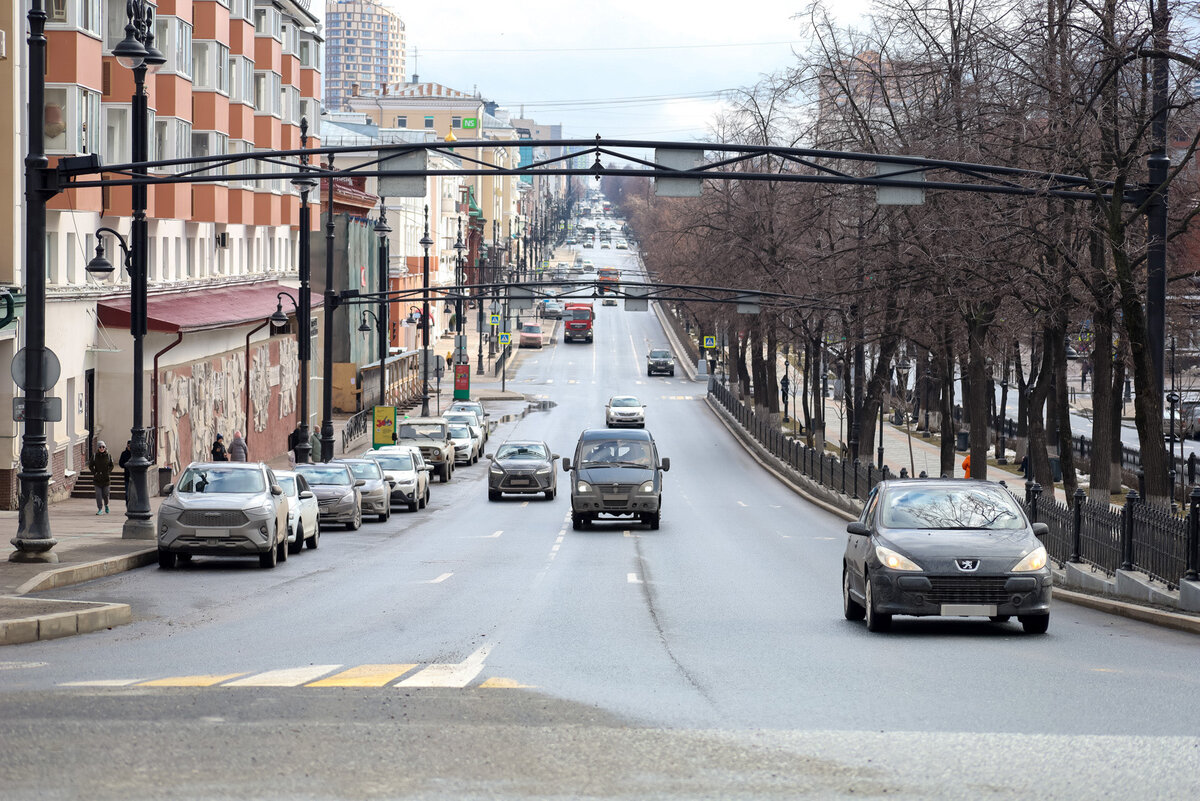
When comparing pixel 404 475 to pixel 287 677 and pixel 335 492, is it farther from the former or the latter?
pixel 287 677

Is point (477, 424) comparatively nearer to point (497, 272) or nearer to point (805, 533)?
point (805, 533)

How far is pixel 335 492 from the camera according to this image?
34.2 m

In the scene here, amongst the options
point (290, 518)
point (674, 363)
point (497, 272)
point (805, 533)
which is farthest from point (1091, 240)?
point (497, 272)

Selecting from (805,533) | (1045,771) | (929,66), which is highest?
(929,66)

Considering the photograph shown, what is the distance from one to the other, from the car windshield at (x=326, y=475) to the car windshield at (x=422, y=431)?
70.3ft

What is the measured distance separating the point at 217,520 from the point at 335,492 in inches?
422

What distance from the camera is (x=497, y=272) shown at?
142m

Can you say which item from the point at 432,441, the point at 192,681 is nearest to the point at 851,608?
the point at 192,681

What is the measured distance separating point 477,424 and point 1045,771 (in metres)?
58.4

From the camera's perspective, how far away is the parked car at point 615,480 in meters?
34.3

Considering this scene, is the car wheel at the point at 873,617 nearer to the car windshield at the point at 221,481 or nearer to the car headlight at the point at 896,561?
the car headlight at the point at 896,561

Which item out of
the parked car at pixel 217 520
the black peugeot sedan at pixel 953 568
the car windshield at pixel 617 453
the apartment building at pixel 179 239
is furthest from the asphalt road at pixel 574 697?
the apartment building at pixel 179 239

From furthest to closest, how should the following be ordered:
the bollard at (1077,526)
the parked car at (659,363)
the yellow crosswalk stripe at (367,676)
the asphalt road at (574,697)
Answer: the parked car at (659,363) → the bollard at (1077,526) → the yellow crosswalk stripe at (367,676) → the asphalt road at (574,697)

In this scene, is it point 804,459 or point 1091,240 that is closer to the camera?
point 1091,240
